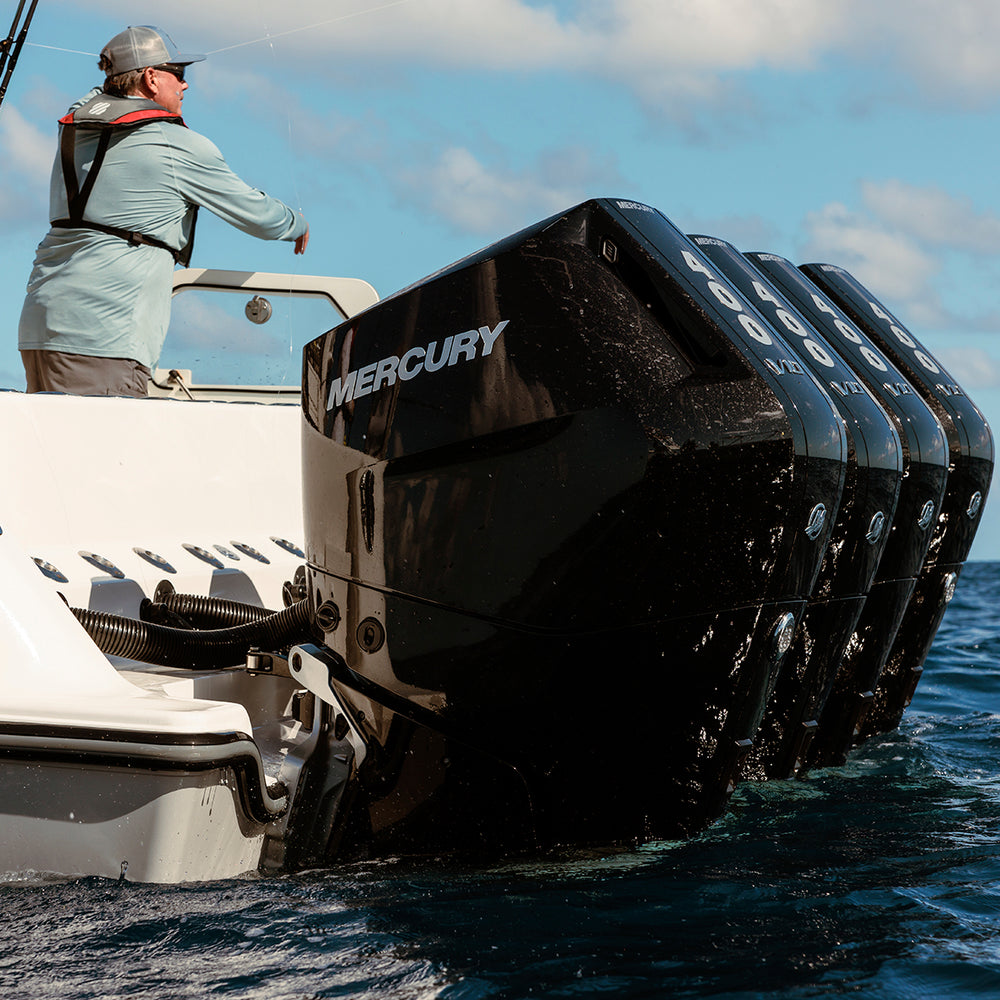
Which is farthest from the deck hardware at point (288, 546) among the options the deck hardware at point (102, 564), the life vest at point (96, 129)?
the life vest at point (96, 129)

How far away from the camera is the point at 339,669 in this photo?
229cm

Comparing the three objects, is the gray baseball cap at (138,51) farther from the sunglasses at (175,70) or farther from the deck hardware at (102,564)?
the deck hardware at (102,564)

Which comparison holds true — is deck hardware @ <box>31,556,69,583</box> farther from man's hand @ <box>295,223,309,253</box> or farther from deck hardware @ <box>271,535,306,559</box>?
man's hand @ <box>295,223,309,253</box>

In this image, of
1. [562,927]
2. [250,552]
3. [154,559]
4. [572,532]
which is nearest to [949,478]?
[572,532]

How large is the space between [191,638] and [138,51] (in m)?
2.07

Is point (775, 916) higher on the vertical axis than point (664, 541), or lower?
lower

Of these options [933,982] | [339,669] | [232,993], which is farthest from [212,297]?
[933,982]

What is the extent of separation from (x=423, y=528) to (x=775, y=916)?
0.84 meters

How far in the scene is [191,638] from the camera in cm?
275

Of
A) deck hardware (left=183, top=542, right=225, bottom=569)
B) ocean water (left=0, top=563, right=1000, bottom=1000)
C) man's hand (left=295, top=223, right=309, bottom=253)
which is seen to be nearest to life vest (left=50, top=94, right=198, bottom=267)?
man's hand (left=295, top=223, right=309, bottom=253)

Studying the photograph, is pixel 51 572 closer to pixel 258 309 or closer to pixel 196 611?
pixel 196 611

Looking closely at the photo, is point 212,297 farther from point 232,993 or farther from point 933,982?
point 933,982

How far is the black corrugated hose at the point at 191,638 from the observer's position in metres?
2.66

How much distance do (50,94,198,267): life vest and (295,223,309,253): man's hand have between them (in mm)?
621
